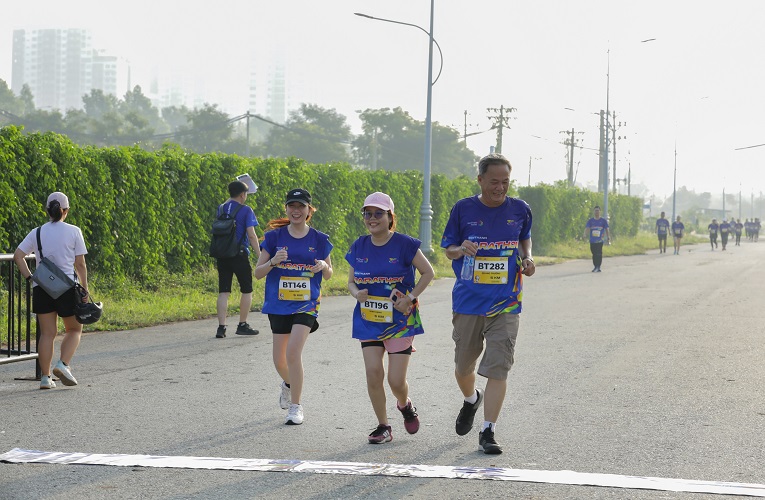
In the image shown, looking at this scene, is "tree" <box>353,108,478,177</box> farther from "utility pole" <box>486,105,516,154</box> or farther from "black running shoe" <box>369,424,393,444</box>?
"black running shoe" <box>369,424,393,444</box>

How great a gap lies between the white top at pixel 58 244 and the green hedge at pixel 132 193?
4.84 meters

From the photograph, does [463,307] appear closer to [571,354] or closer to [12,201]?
[571,354]

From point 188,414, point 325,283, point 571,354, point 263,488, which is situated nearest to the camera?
point 263,488

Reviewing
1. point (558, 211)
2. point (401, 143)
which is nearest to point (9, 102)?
point (401, 143)

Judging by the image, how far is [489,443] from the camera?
6.55 meters

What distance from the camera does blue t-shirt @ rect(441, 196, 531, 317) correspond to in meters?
6.76

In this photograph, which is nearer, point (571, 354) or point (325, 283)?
point (571, 354)

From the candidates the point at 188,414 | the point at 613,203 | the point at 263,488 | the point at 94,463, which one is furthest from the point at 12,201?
the point at 613,203

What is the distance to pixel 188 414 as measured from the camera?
7.79 metres

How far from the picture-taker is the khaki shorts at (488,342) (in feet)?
21.9

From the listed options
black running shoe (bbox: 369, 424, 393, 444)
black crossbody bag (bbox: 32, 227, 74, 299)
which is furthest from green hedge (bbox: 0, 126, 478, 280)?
black running shoe (bbox: 369, 424, 393, 444)

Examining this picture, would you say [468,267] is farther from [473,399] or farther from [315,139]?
[315,139]

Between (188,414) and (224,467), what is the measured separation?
69.7 inches

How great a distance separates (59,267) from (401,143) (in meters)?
89.7
